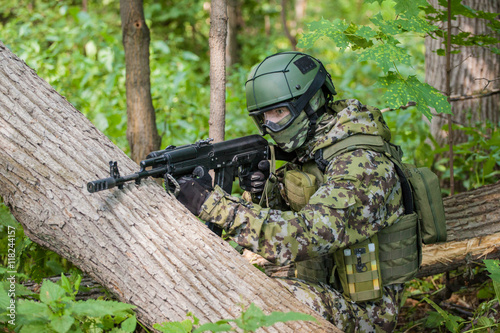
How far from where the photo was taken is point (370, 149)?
101 inches

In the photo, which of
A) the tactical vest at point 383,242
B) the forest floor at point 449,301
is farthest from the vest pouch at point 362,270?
the forest floor at point 449,301

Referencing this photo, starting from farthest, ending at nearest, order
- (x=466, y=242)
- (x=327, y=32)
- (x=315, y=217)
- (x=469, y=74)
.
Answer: (x=469, y=74) → (x=466, y=242) → (x=327, y=32) → (x=315, y=217)

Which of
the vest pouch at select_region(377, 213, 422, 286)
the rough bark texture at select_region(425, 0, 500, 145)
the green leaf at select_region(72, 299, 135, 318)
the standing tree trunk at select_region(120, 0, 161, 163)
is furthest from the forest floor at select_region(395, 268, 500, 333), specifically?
the standing tree trunk at select_region(120, 0, 161, 163)

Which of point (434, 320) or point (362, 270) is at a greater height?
point (362, 270)

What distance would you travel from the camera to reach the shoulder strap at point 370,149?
2.54 meters

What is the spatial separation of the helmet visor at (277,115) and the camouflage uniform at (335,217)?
0.20 m

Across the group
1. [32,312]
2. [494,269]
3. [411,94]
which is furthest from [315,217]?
[32,312]

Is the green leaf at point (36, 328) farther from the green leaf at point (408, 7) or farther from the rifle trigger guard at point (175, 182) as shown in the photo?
the green leaf at point (408, 7)

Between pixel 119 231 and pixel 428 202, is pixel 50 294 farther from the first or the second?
pixel 428 202

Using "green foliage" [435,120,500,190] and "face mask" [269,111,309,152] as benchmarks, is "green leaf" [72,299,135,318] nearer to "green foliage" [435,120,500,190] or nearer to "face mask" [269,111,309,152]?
"face mask" [269,111,309,152]

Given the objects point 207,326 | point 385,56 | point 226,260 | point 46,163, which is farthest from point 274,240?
point 385,56

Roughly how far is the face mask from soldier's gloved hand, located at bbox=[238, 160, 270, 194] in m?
0.37

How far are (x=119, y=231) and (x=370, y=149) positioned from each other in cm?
146

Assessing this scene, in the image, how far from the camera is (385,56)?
2.88 m
